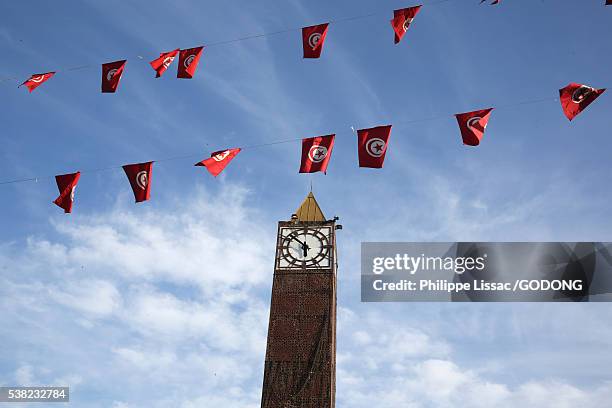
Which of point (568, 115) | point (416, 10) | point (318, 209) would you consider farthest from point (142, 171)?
point (318, 209)

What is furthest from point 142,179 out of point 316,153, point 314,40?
point 314,40

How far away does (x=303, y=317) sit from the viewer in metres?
29.1

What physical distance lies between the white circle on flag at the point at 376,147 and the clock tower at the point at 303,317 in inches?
568

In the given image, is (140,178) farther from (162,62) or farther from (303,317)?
(303,317)

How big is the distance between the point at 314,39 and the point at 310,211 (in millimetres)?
17342

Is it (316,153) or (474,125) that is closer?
(474,125)

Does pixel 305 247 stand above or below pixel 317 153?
above

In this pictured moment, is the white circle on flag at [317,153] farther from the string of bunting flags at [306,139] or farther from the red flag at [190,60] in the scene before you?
the red flag at [190,60]

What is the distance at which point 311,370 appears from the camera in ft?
90.9

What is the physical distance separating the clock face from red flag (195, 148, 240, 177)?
48.8ft

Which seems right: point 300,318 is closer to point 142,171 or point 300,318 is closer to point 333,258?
point 333,258

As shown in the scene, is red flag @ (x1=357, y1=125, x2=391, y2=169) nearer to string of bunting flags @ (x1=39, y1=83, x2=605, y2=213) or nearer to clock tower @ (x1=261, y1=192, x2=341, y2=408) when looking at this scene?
string of bunting flags @ (x1=39, y1=83, x2=605, y2=213)

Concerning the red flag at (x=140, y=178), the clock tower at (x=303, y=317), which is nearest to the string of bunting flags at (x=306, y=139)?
the red flag at (x=140, y=178)

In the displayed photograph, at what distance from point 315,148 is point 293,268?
1496 cm
